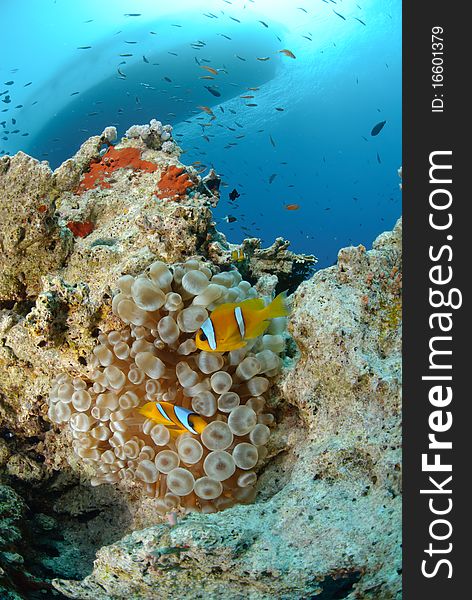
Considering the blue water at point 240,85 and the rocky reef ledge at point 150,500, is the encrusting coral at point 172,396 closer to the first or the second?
the rocky reef ledge at point 150,500

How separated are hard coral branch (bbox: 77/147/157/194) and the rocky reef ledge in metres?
0.40

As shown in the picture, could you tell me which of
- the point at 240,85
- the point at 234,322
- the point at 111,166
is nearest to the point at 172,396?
the point at 234,322

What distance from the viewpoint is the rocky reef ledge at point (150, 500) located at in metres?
1.63

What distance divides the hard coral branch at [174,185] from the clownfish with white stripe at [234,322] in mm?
2082

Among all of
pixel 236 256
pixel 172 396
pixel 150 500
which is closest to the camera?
pixel 172 396

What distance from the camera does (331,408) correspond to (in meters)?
2.20

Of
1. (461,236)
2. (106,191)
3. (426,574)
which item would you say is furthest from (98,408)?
(106,191)

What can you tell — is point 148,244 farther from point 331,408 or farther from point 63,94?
point 63,94

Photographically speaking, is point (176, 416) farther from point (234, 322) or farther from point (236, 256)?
point (236, 256)

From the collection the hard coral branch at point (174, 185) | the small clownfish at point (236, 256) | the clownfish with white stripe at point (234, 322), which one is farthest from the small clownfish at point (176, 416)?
the hard coral branch at point (174, 185)

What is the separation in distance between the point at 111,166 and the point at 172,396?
327 centimetres

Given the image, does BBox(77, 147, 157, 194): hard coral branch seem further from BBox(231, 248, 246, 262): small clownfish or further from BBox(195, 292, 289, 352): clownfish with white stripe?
BBox(195, 292, 289, 352): clownfish with white stripe

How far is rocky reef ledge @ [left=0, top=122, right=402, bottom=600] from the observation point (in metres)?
1.63

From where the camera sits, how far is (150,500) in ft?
8.83
